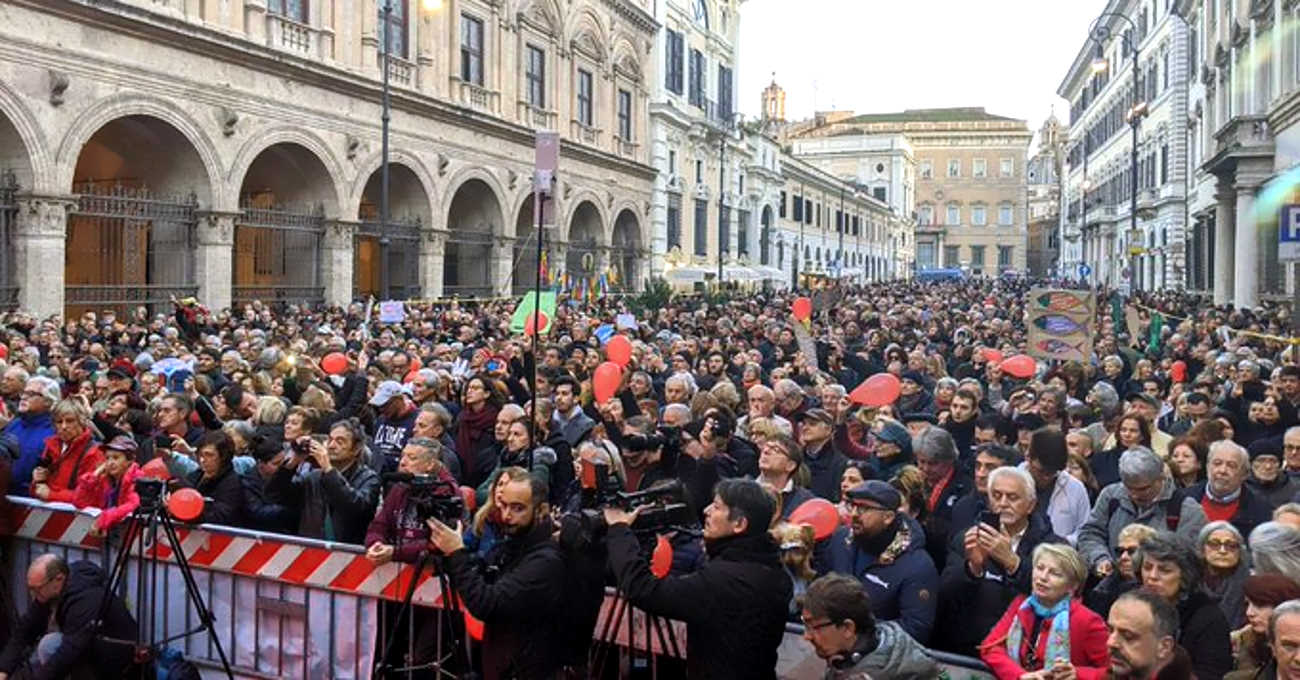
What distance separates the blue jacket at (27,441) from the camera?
25.7 ft

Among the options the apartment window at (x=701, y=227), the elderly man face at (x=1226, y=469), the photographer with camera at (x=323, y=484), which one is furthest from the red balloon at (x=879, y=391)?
the apartment window at (x=701, y=227)

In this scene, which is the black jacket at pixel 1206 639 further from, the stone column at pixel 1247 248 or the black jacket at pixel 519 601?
the stone column at pixel 1247 248

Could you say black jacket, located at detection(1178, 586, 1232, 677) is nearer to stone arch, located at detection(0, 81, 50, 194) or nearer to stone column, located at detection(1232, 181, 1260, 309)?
stone arch, located at detection(0, 81, 50, 194)

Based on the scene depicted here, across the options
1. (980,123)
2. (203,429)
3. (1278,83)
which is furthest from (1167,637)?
(980,123)

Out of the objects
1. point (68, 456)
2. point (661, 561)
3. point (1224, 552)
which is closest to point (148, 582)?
point (68, 456)

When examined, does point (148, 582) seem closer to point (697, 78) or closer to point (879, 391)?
point (879, 391)

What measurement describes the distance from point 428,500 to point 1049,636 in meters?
2.55

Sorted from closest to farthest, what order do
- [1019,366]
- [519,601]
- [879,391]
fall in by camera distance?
[519,601] < [879,391] < [1019,366]

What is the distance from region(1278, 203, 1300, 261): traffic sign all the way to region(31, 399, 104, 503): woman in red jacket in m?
11.5

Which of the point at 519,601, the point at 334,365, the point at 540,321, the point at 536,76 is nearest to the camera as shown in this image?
the point at 519,601

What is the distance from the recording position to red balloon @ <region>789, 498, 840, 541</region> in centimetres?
533

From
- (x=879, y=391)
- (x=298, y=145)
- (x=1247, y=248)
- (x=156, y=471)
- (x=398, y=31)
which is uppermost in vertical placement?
(x=398, y=31)

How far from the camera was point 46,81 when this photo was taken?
20016 millimetres

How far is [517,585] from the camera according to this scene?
187 inches
